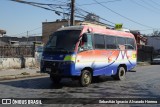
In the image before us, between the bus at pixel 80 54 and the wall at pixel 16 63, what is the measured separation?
9.60 m

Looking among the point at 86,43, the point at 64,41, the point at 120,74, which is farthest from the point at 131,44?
the point at 64,41

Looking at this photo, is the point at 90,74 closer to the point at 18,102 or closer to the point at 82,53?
the point at 82,53

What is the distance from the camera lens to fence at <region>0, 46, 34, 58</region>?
84.5 ft

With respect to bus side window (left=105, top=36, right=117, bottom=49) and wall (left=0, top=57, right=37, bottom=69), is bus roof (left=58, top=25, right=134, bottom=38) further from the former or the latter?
wall (left=0, top=57, right=37, bottom=69)

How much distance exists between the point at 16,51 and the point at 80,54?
515 inches

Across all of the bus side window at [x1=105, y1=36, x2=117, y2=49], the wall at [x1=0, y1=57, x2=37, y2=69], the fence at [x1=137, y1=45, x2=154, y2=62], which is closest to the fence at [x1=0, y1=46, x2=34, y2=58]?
the wall at [x1=0, y1=57, x2=37, y2=69]

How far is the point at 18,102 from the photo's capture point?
418 inches

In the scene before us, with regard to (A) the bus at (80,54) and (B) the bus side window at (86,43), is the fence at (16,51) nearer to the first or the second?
(A) the bus at (80,54)

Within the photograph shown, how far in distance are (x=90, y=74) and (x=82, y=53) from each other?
1.36 meters

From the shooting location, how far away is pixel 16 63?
26.1m

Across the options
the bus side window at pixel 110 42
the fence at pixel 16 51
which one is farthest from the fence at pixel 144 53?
the bus side window at pixel 110 42

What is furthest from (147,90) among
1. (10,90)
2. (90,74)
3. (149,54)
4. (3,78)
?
(149,54)

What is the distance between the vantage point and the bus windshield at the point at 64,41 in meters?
14.9

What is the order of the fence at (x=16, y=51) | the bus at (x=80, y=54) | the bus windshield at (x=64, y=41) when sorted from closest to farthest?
1. the bus at (x=80, y=54)
2. the bus windshield at (x=64, y=41)
3. the fence at (x=16, y=51)
